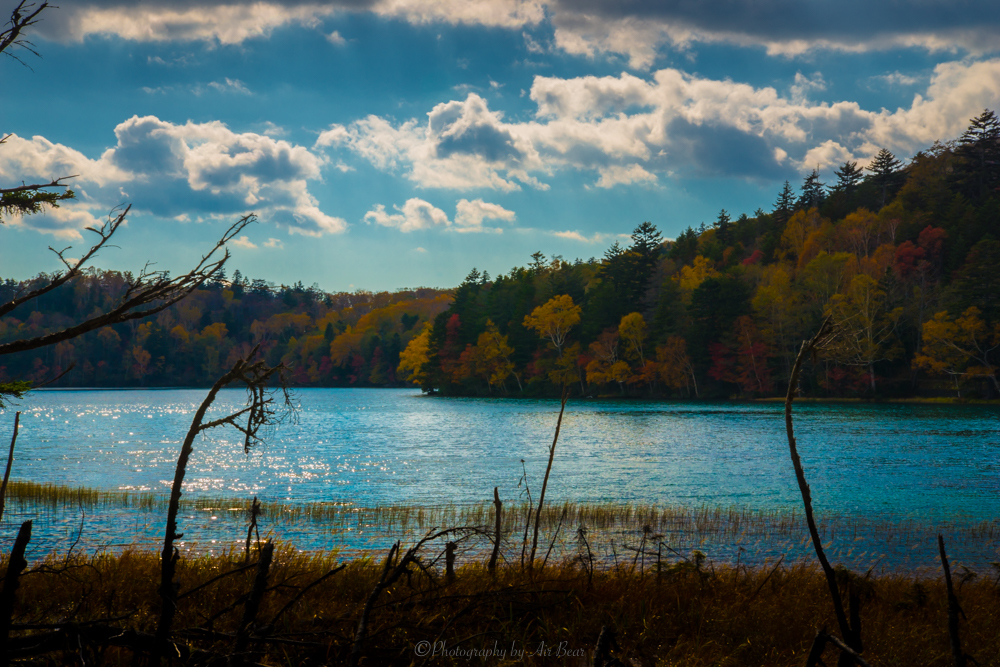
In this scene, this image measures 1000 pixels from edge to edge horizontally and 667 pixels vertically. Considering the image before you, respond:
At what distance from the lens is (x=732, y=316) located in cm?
8644

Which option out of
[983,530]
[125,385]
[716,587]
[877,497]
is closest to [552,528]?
[716,587]

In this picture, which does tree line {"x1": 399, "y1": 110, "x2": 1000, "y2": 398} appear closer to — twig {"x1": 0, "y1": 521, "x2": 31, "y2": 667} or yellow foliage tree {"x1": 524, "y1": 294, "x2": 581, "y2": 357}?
yellow foliage tree {"x1": 524, "y1": 294, "x2": 581, "y2": 357}

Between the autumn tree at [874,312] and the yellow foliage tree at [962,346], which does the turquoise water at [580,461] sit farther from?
the autumn tree at [874,312]

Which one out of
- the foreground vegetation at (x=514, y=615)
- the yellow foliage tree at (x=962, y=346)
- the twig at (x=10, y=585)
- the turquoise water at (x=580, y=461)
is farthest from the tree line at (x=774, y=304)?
the twig at (x=10, y=585)

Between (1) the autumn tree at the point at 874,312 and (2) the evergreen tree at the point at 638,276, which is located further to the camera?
(2) the evergreen tree at the point at 638,276

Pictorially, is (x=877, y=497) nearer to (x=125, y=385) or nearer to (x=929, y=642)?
(x=929, y=642)

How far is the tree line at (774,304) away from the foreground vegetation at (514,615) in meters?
50.6

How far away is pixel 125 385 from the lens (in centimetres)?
15650

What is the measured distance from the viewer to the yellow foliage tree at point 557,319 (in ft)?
339

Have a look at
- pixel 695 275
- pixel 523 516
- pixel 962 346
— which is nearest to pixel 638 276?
pixel 695 275

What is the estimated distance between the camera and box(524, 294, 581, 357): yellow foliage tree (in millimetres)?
103250

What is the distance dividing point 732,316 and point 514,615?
280 ft

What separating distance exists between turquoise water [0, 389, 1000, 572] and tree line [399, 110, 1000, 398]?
15.5m

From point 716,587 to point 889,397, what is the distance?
77.7 meters
